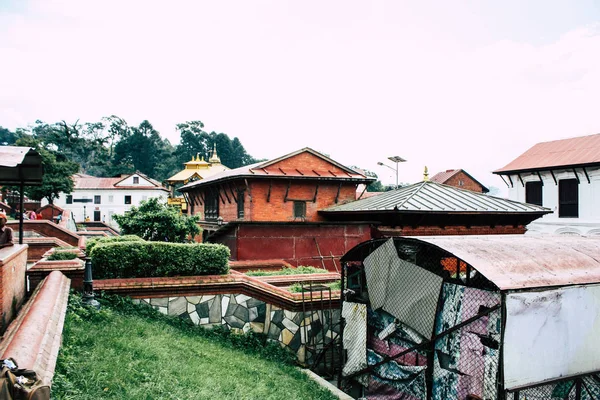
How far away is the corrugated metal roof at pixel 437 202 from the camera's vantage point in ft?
61.8

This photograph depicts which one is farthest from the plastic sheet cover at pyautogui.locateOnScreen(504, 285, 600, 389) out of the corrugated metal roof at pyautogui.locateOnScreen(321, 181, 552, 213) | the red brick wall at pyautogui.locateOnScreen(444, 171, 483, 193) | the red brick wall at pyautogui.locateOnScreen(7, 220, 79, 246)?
the red brick wall at pyautogui.locateOnScreen(444, 171, 483, 193)

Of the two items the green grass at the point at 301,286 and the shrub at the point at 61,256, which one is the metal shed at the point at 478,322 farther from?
the shrub at the point at 61,256

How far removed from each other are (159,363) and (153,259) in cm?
416

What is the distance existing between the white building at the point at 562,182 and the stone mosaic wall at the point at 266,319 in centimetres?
2339

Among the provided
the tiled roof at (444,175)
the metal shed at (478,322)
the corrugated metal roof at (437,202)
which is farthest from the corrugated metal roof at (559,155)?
the metal shed at (478,322)

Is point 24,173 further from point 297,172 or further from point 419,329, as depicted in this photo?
point 297,172

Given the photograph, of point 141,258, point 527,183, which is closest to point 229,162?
point 527,183

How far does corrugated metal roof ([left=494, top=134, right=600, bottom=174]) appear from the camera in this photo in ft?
92.9

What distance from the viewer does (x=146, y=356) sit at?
6.72 m

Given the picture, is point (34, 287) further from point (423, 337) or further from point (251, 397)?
point (423, 337)

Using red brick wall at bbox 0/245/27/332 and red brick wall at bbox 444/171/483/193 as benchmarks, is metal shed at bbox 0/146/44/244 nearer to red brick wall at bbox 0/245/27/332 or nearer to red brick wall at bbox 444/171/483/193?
red brick wall at bbox 0/245/27/332

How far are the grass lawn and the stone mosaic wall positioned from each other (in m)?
0.36

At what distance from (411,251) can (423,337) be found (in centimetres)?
159

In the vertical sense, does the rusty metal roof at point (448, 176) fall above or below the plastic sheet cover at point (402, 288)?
above
